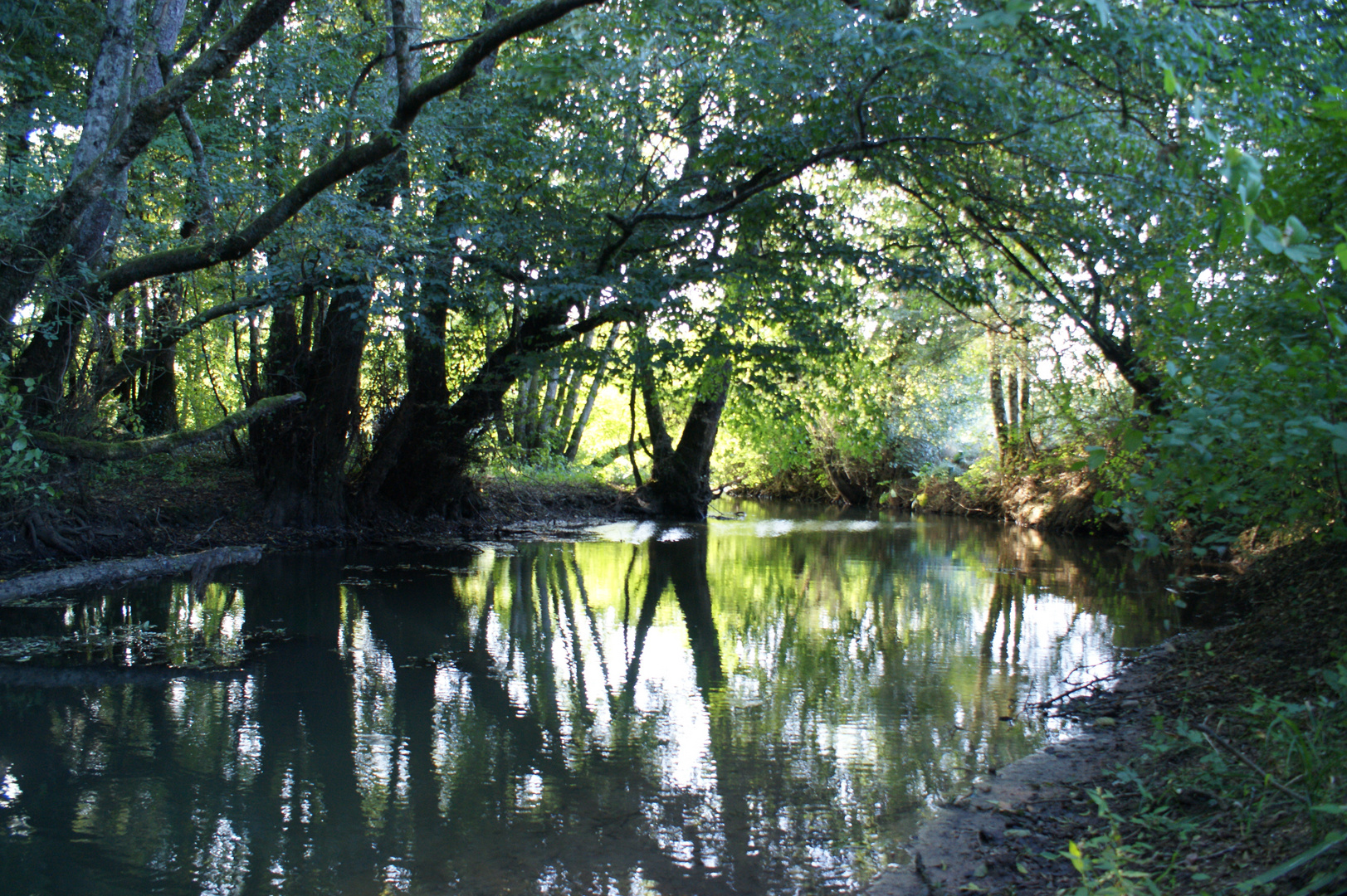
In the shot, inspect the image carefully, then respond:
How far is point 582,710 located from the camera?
5289 millimetres

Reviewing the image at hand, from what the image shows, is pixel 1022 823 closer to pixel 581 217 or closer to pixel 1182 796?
pixel 1182 796

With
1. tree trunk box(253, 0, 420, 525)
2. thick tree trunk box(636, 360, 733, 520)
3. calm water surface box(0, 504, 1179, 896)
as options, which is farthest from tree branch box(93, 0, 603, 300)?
thick tree trunk box(636, 360, 733, 520)

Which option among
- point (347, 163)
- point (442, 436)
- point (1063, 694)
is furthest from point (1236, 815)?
point (442, 436)

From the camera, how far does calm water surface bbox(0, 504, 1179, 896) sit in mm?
3383

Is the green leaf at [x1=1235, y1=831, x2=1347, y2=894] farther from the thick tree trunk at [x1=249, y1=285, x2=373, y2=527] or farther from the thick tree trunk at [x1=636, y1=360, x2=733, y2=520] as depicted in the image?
the thick tree trunk at [x1=636, y1=360, x2=733, y2=520]

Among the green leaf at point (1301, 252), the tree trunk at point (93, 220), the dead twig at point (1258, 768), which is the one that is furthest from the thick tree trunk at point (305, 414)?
the green leaf at point (1301, 252)

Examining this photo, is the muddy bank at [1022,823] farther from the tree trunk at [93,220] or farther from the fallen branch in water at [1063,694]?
the tree trunk at [93,220]

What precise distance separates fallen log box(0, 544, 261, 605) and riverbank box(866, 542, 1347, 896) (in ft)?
26.3

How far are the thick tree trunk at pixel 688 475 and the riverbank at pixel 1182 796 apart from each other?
1275 centimetres

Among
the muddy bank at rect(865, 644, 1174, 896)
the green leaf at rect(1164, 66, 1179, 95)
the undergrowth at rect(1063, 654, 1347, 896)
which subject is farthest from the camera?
the muddy bank at rect(865, 644, 1174, 896)

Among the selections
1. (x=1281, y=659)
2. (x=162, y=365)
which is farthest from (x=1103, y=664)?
(x=162, y=365)

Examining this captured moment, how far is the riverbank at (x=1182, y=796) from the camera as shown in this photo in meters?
2.65

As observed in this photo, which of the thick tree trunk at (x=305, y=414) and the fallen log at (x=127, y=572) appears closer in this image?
the fallen log at (x=127, y=572)

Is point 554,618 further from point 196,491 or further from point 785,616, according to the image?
point 196,491
